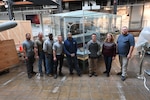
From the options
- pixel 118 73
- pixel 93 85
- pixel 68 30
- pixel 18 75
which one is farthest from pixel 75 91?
pixel 68 30

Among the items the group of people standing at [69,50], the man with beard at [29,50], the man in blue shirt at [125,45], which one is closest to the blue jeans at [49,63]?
the group of people standing at [69,50]

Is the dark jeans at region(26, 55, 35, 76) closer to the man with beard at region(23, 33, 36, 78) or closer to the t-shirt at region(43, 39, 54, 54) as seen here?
the man with beard at region(23, 33, 36, 78)

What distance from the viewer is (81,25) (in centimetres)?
588

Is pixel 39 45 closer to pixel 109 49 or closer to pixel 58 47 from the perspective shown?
pixel 58 47

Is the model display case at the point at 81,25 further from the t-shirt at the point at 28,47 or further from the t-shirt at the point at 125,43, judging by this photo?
the t-shirt at the point at 28,47

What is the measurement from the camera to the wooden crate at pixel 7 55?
5348 mm

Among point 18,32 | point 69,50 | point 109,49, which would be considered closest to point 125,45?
point 109,49

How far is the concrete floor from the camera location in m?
3.67

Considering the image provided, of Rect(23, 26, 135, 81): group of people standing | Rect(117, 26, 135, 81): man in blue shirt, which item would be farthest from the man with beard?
Rect(117, 26, 135, 81): man in blue shirt

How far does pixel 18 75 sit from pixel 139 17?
36.2 ft

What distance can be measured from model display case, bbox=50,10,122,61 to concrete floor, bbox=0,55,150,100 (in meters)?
1.15

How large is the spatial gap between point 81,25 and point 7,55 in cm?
311

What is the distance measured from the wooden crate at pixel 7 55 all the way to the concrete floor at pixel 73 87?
1.44ft

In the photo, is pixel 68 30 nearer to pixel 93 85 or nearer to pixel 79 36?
pixel 79 36
